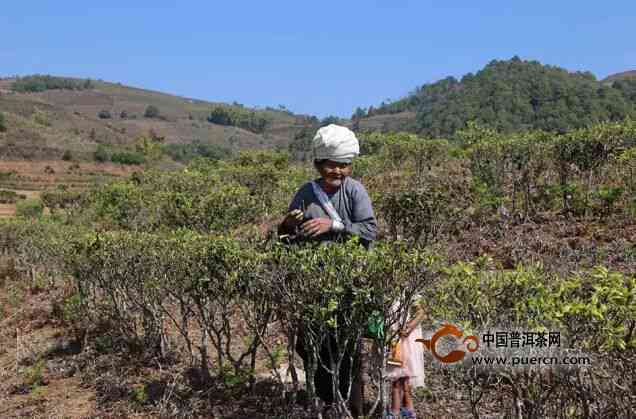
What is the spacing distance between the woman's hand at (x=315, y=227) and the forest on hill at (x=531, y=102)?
34.7m

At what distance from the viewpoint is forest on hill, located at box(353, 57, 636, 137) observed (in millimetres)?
42281

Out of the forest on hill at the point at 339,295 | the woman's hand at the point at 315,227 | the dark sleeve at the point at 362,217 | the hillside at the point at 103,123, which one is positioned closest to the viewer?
the forest on hill at the point at 339,295

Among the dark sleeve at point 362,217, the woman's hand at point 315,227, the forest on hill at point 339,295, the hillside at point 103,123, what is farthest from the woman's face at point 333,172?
the hillside at point 103,123

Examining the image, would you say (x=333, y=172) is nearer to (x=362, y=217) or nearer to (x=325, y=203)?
(x=325, y=203)

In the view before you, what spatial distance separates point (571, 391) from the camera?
2307 mm

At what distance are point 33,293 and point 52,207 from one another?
16.2 metres

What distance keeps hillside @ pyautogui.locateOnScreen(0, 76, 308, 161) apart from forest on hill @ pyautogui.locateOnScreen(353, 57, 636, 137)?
31.4 metres

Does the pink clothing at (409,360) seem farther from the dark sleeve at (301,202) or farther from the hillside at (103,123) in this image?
the hillside at (103,123)

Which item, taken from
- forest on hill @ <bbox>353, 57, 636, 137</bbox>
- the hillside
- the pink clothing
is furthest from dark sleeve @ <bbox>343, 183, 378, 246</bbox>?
the hillside

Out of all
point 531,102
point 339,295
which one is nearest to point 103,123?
point 531,102

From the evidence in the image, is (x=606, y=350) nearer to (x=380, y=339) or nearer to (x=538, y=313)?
(x=538, y=313)

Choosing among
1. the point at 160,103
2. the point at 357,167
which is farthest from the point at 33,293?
the point at 160,103

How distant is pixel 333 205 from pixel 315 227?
0.82 ft

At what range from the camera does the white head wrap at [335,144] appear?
3102 mm
